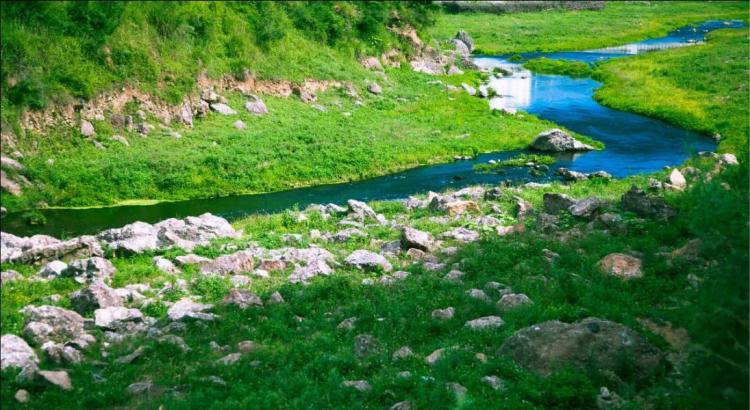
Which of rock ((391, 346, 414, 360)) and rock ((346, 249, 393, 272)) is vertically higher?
rock ((391, 346, 414, 360))

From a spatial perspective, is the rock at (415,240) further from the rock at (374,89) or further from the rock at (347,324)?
the rock at (374,89)

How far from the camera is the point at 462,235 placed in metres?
23.3

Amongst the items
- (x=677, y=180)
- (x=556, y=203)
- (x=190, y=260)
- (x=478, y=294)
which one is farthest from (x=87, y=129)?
(x=677, y=180)

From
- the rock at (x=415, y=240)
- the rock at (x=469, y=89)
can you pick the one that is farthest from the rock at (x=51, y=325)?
the rock at (x=469, y=89)

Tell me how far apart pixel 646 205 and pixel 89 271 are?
1582 centimetres

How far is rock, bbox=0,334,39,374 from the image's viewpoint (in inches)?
567

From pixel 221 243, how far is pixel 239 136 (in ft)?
42.4

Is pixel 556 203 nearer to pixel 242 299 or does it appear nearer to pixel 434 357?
pixel 242 299

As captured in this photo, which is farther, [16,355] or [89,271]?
[89,271]

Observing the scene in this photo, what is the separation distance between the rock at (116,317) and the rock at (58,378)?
2306 mm

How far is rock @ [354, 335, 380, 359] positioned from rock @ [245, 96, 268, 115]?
2453 cm

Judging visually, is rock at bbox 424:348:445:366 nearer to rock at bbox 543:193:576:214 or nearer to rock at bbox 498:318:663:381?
rock at bbox 498:318:663:381

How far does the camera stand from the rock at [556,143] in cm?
3831

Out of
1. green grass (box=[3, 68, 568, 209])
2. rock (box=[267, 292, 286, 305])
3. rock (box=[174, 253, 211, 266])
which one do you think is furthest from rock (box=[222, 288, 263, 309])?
green grass (box=[3, 68, 568, 209])
